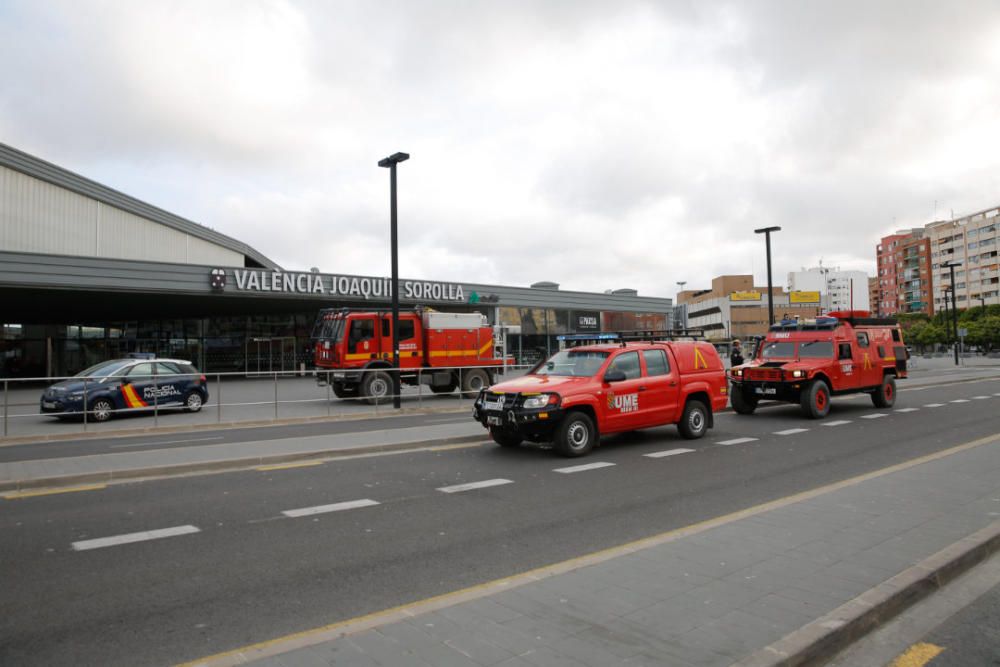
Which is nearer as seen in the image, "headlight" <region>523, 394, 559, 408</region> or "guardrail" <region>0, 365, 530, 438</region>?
"headlight" <region>523, 394, 559, 408</region>

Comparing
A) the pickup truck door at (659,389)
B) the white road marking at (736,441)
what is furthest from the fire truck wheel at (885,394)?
the pickup truck door at (659,389)

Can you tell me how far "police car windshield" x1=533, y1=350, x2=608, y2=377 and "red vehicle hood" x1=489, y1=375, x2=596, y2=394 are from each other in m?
0.24

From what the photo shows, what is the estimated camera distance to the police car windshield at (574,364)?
1148 centimetres

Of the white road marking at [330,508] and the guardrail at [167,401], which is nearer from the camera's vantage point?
the white road marking at [330,508]

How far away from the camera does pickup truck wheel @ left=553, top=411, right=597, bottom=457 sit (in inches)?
410

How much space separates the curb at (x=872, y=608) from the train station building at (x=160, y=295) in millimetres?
21262

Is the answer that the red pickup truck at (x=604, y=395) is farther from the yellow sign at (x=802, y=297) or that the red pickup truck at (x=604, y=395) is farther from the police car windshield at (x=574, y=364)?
the yellow sign at (x=802, y=297)

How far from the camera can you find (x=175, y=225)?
4131 centimetres

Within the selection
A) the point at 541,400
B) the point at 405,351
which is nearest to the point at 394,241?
the point at 405,351

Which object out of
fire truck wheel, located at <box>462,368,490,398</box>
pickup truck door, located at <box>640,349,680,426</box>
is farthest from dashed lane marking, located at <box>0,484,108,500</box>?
fire truck wheel, located at <box>462,368,490,398</box>

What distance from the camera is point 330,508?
7.34 metres

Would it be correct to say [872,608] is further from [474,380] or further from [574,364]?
[474,380]

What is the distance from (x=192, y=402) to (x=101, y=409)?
246cm

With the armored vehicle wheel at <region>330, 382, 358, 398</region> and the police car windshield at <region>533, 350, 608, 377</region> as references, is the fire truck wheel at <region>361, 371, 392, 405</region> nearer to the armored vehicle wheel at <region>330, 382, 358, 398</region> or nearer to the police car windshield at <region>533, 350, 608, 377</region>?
the armored vehicle wheel at <region>330, 382, 358, 398</region>
